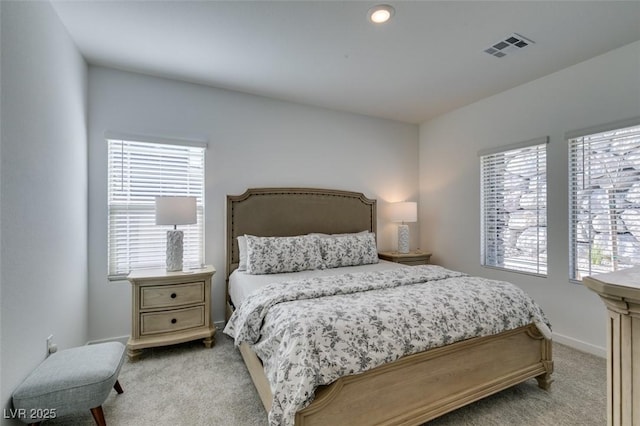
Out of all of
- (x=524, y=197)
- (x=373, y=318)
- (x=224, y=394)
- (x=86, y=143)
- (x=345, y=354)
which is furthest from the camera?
(x=524, y=197)

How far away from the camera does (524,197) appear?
10.6 feet

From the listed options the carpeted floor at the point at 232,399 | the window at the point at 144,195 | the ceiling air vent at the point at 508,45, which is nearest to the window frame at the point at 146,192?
the window at the point at 144,195

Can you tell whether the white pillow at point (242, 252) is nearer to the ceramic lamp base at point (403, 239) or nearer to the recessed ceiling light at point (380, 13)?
the ceramic lamp base at point (403, 239)

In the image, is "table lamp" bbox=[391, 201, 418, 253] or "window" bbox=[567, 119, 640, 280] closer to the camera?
"window" bbox=[567, 119, 640, 280]

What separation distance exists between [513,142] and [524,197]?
24.9 inches

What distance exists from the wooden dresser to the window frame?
320 centimetres

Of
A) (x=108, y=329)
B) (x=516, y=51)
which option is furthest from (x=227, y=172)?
(x=516, y=51)

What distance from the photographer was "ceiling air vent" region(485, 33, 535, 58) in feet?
7.73

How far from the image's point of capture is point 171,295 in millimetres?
2658

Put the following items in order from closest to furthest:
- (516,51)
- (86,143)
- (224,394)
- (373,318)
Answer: (373,318) → (224,394) → (516,51) → (86,143)

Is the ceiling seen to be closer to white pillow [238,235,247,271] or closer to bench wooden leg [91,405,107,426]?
white pillow [238,235,247,271]

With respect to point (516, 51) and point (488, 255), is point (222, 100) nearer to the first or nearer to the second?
point (516, 51)

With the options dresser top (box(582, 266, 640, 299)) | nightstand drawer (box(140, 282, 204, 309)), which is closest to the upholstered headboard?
nightstand drawer (box(140, 282, 204, 309))

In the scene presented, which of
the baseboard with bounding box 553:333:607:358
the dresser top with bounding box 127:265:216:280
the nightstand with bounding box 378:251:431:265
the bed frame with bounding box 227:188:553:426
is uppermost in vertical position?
the dresser top with bounding box 127:265:216:280
